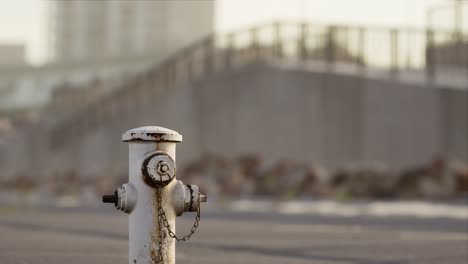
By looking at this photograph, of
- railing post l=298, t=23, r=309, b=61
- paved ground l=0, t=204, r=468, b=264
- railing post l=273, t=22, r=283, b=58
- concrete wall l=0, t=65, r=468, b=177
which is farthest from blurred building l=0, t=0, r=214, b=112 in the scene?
paved ground l=0, t=204, r=468, b=264

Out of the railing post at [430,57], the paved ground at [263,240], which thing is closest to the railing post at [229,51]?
the railing post at [430,57]

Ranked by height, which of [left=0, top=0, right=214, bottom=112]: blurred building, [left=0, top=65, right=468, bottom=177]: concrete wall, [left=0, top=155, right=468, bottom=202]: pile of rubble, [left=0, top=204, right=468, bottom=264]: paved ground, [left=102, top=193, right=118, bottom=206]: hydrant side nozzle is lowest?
[left=0, top=204, right=468, bottom=264]: paved ground

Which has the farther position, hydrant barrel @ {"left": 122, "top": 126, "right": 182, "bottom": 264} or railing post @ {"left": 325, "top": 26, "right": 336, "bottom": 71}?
railing post @ {"left": 325, "top": 26, "right": 336, "bottom": 71}

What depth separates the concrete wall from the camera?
2727 cm

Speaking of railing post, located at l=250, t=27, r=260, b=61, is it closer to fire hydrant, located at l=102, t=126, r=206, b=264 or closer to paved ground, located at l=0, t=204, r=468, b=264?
paved ground, located at l=0, t=204, r=468, b=264

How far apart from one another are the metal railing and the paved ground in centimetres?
1089

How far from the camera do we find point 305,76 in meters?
29.8

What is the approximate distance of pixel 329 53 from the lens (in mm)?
30531


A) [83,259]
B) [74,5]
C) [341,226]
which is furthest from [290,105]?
[74,5]

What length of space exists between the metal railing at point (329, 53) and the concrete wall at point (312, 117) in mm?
741

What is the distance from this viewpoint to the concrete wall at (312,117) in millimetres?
27266

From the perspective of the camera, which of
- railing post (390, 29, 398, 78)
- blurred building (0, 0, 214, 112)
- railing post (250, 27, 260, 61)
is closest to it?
railing post (390, 29, 398, 78)

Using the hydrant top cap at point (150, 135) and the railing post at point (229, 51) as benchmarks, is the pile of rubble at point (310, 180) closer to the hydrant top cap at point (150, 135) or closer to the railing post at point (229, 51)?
the railing post at point (229, 51)

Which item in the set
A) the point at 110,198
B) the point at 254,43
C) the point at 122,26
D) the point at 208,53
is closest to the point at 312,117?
the point at 254,43
